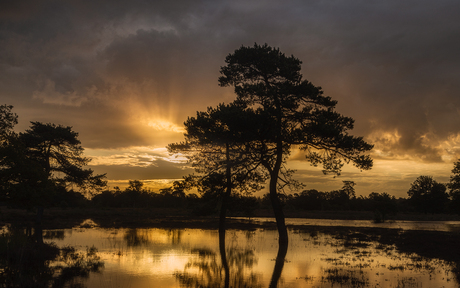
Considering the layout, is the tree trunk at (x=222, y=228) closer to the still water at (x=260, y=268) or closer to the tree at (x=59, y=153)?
the still water at (x=260, y=268)

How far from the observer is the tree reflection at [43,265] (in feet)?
39.3

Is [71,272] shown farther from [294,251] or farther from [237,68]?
[237,68]

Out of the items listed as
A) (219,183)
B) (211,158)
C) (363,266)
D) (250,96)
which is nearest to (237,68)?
(250,96)

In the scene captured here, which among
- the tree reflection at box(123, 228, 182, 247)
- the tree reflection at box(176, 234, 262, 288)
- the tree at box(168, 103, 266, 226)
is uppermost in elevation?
the tree at box(168, 103, 266, 226)

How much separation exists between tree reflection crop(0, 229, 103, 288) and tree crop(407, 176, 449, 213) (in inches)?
5075

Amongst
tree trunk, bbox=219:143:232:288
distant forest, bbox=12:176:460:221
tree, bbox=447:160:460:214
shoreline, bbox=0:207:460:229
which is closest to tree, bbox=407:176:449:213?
distant forest, bbox=12:176:460:221

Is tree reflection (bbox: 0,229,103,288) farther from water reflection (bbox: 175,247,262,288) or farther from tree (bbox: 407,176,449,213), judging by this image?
tree (bbox: 407,176,449,213)

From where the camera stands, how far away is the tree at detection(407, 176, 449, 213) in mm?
120625

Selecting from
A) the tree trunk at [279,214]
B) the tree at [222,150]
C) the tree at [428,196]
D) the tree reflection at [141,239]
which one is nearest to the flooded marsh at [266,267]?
the tree trunk at [279,214]

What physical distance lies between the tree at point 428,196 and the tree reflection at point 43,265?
129 meters

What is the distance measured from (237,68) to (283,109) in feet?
18.3

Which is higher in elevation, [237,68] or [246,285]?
[237,68]

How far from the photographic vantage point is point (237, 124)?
25.1 metres

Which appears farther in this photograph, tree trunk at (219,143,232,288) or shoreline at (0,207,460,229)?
shoreline at (0,207,460,229)
